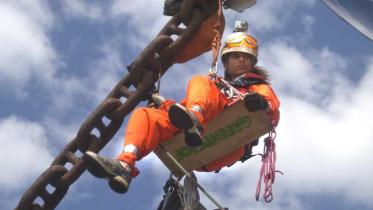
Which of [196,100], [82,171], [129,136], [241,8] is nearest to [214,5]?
[241,8]

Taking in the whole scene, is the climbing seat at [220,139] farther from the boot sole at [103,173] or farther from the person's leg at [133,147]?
the boot sole at [103,173]

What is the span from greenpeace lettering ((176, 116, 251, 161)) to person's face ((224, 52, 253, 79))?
26.3 inches

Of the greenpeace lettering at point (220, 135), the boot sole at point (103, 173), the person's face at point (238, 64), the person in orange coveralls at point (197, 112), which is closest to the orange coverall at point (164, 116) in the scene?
the person in orange coveralls at point (197, 112)

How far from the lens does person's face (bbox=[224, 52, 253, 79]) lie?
20.4 feet

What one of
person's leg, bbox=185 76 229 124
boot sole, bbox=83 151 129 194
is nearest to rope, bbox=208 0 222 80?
person's leg, bbox=185 76 229 124

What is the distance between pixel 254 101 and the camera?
17.1 ft

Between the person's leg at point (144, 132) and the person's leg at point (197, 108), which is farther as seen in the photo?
the person's leg at point (144, 132)

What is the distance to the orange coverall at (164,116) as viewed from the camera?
521 cm

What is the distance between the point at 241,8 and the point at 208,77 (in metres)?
0.63

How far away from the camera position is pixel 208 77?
5.58m

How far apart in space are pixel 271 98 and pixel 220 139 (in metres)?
0.49

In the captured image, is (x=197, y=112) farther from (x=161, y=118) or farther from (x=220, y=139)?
(x=220, y=139)

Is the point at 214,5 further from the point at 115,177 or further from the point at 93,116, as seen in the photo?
the point at 115,177

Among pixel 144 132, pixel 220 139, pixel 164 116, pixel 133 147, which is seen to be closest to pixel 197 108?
pixel 164 116
